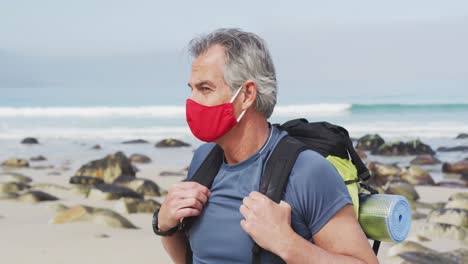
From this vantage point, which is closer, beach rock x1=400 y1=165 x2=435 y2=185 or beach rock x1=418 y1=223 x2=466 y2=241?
beach rock x1=418 y1=223 x2=466 y2=241

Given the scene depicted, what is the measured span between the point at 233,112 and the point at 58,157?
1723 cm

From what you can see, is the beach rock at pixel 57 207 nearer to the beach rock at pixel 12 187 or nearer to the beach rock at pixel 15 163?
the beach rock at pixel 12 187

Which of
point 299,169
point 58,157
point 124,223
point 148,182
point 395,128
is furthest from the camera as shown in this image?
point 395,128

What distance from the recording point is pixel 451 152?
66.5ft

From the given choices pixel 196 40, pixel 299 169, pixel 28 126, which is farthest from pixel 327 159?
pixel 28 126

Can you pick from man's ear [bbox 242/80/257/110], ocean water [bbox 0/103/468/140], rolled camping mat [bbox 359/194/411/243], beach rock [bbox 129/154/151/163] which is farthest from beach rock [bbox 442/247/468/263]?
ocean water [bbox 0/103/468/140]

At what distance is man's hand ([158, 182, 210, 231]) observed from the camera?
2723mm

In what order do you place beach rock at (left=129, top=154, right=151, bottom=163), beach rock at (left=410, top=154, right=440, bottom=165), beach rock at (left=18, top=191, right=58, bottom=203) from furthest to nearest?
beach rock at (left=129, top=154, right=151, bottom=163) < beach rock at (left=410, top=154, right=440, bottom=165) < beach rock at (left=18, top=191, right=58, bottom=203)

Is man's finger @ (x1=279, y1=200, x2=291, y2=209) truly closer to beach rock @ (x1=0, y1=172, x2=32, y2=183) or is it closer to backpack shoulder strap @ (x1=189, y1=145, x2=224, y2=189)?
backpack shoulder strap @ (x1=189, y1=145, x2=224, y2=189)

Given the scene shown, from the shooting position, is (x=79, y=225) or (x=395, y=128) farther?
(x=395, y=128)

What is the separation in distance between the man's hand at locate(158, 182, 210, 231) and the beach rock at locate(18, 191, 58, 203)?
7.73m

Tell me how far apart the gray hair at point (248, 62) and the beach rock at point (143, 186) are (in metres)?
8.34

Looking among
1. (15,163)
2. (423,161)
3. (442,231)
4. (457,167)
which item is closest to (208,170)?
(442,231)

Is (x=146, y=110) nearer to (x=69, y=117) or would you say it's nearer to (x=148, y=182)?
(x=69, y=117)
